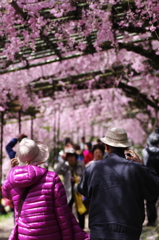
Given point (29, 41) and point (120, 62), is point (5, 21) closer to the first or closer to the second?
point (29, 41)

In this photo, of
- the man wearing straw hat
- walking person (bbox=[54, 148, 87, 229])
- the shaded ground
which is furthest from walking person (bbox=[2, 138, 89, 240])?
the shaded ground

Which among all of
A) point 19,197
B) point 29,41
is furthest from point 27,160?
point 29,41

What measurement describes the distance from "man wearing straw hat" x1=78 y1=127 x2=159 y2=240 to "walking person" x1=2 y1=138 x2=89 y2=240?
21 cm

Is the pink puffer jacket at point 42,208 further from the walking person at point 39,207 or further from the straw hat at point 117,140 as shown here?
the straw hat at point 117,140

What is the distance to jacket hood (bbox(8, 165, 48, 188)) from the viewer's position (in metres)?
3.17

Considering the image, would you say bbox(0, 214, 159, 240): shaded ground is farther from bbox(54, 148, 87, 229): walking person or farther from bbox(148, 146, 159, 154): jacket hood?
bbox(148, 146, 159, 154): jacket hood

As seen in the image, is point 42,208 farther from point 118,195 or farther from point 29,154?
point 118,195

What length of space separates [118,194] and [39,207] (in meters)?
0.64

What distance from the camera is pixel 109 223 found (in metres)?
3.04

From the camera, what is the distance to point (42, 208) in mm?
3174

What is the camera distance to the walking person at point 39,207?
3166mm

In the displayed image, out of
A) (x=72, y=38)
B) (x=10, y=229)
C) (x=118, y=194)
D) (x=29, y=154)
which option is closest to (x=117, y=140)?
(x=118, y=194)

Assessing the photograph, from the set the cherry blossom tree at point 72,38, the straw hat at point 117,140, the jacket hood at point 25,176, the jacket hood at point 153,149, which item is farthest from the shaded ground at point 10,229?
the jacket hood at point 25,176

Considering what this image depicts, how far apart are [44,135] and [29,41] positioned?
45.1 ft
